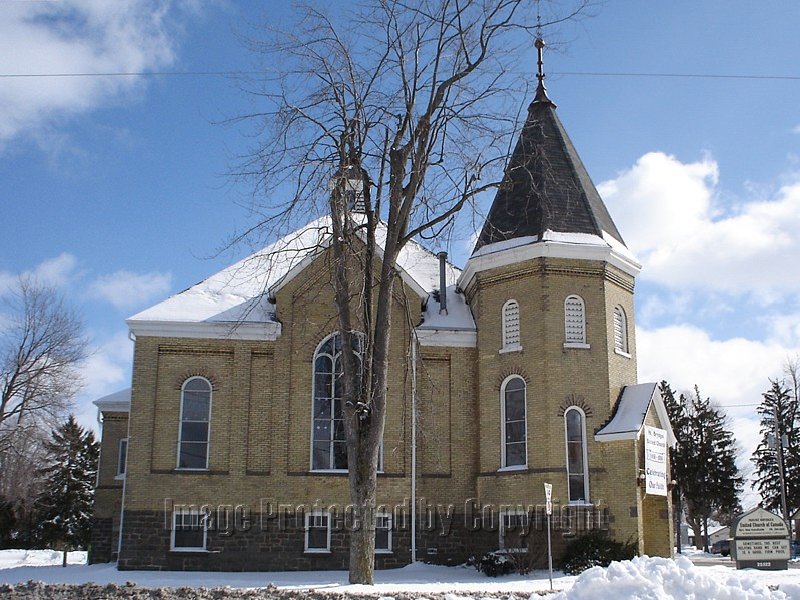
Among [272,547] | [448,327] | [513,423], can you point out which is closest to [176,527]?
[272,547]

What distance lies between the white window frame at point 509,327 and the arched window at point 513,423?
783mm

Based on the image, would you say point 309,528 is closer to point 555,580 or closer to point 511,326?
point 555,580

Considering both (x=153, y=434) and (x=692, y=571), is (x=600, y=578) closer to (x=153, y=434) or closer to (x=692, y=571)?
(x=692, y=571)

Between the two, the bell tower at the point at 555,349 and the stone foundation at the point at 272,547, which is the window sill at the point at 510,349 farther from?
the stone foundation at the point at 272,547

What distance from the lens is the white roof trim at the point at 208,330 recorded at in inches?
912

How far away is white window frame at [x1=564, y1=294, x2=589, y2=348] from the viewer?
2256cm

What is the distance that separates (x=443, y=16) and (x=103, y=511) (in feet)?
60.8

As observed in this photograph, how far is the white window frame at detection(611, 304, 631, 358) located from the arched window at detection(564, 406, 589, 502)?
233 centimetres

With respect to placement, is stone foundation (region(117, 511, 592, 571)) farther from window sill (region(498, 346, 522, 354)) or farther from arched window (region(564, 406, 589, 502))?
window sill (region(498, 346, 522, 354))

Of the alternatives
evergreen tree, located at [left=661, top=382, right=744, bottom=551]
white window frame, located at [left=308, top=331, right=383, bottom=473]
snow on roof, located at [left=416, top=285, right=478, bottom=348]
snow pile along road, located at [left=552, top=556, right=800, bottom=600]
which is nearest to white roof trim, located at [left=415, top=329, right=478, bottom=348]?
snow on roof, located at [left=416, top=285, right=478, bottom=348]

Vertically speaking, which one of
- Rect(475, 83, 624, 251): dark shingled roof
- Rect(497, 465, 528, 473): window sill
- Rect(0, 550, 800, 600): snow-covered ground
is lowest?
Rect(0, 550, 800, 600): snow-covered ground

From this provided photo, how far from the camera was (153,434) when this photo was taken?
22.7 meters

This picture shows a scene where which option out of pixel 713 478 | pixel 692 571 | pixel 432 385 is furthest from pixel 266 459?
pixel 713 478

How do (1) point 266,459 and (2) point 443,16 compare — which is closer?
(2) point 443,16
